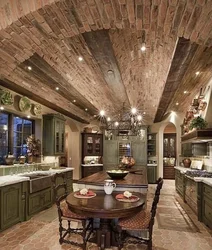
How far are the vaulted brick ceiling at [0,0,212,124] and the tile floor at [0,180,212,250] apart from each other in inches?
104

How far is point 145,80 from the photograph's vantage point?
5008 mm

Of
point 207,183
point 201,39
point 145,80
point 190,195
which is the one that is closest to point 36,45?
point 201,39

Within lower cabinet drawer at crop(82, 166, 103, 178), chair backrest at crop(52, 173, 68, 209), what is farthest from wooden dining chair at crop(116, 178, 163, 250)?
lower cabinet drawer at crop(82, 166, 103, 178)

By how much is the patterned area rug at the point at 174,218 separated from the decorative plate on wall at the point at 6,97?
3.89 metres

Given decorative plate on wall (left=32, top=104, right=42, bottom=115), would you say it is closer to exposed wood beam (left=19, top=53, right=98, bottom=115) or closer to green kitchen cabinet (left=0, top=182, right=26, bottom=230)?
exposed wood beam (left=19, top=53, right=98, bottom=115)

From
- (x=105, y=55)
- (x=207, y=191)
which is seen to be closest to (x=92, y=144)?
(x=207, y=191)

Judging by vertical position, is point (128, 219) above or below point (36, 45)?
below

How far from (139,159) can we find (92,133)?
2.38 meters

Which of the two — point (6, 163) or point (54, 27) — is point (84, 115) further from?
point (54, 27)

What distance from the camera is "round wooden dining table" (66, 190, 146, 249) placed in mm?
2570

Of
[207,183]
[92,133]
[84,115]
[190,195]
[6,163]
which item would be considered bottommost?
[190,195]

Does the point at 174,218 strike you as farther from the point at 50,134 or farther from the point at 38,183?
the point at 50,134

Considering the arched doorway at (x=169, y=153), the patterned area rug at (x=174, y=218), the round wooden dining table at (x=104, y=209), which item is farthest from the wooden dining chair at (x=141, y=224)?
the arched doorway at (x=169, y=153)

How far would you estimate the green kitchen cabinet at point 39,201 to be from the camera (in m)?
4.51
